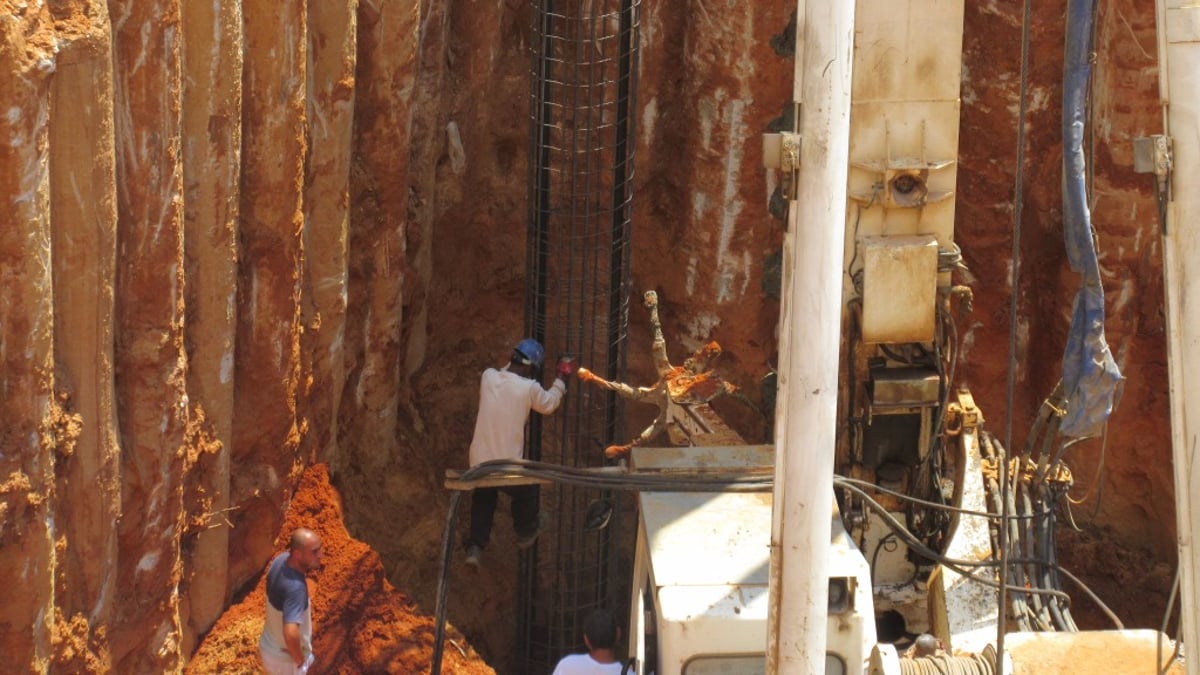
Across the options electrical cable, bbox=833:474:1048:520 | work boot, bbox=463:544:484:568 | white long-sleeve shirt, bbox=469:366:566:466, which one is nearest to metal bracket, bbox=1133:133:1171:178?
electrical cable, bbox=833:474:1048:520

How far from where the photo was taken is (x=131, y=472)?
9633 millimetres

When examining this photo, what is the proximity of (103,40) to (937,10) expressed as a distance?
407cm

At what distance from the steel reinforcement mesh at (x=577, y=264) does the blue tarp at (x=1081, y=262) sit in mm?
4827

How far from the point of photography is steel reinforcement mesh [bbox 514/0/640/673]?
13.3 metres

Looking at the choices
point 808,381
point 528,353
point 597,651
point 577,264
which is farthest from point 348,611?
point 808,381

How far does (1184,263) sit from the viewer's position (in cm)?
735

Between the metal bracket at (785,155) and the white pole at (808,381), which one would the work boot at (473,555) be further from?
the metal bracket at (785,155)

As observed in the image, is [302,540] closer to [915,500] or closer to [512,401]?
[512,401]

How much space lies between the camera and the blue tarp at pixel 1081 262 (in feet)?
28.1

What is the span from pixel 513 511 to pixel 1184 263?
244 inches

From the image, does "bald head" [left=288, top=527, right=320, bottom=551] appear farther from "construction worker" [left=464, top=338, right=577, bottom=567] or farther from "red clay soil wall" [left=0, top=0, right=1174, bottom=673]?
"construction worker" [left=464, top=338, right=577, bottom=567]

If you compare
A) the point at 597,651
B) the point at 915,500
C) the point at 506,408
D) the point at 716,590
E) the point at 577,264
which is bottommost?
the point at 597,651

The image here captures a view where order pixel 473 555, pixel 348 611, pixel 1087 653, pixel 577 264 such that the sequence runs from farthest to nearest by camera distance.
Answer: pixel 577 264 < pixel 473 555 < pixel 348 611 < pixel 1087 653

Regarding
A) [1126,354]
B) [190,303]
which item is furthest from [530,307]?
[1126,354]
